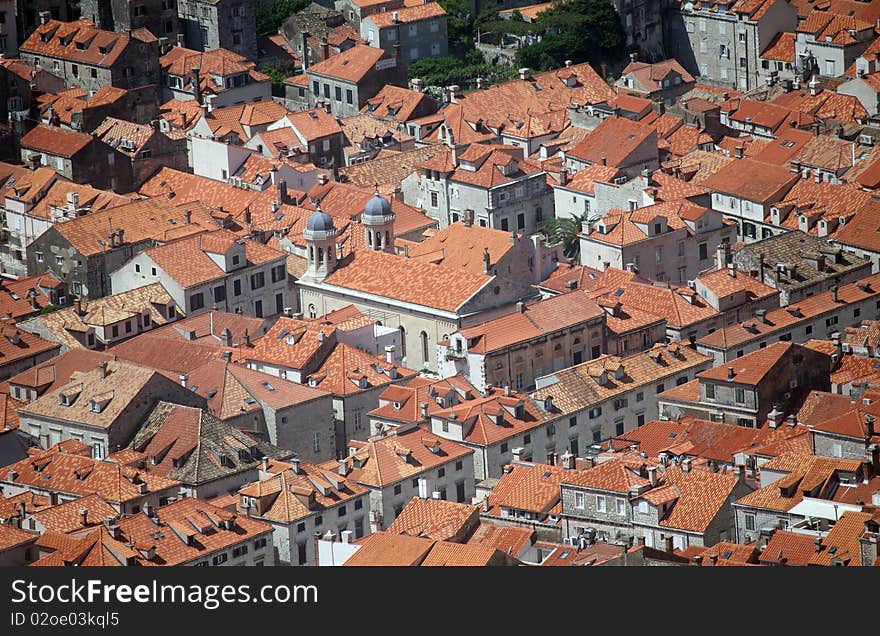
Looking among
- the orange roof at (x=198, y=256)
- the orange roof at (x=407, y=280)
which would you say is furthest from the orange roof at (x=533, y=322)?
the orange roof at (x=198, y=256)

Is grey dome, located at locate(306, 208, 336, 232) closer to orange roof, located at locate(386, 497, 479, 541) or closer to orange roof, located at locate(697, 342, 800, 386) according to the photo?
orange roof, located at locate(697, 342, 800, 386)

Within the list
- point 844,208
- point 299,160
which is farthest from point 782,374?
point 299,160

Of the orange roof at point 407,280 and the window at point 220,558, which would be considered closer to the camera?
the window at point 220,558

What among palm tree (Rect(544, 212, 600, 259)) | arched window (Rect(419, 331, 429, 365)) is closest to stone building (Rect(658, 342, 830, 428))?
arched window (Rect(419, 331, 429, 365))

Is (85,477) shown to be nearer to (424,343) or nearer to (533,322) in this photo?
(424,343)

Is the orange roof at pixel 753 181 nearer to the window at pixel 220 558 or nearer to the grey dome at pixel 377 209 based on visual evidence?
the grey dome at pixel 377 209

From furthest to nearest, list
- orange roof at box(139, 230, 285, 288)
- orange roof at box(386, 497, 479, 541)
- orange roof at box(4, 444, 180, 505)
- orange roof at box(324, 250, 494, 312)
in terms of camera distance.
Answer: orange roof at box(139, 230, 285, 288) < orange roof at box(324, 250, 494, 312) < orange roof at box(4, 444, 180, 505) < orange roof at box(386, 497, 479, 541)
